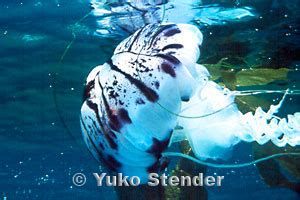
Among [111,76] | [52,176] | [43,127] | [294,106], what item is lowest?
[52,176]

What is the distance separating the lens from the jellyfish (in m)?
3.27

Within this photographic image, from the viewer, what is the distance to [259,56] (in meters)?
8.02

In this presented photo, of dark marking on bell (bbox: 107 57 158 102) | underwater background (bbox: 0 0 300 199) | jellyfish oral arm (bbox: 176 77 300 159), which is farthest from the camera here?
underwater background (bbox: 0 0 300 199)

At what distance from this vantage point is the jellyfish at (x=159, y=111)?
3.27 meters

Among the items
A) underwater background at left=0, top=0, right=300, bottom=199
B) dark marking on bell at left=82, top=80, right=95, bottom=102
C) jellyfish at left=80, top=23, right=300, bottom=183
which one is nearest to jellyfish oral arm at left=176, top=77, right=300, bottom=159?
jellyfish at left=80, top=23, right=300, bottom=183

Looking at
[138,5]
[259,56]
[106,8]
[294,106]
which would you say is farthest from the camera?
[294,106]

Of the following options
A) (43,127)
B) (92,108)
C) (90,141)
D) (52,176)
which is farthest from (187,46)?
(52,176)

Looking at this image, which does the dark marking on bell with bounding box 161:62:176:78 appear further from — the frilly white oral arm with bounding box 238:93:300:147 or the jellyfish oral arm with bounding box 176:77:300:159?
the frilly white oral arm with bounding box 238:93:300:147

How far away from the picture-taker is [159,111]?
10.7 feet

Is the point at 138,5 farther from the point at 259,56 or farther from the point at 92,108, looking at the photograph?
the point at 259,56

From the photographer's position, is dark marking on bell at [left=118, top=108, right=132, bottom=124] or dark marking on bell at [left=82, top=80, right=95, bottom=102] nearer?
dark marking on bell at [left=118, top=108, right=132, bottom=124]

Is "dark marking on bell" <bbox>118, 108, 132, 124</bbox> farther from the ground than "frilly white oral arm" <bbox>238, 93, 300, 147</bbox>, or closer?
farther from the ground

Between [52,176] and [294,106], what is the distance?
1843 centimetres

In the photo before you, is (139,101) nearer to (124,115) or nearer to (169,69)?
(124,115)
